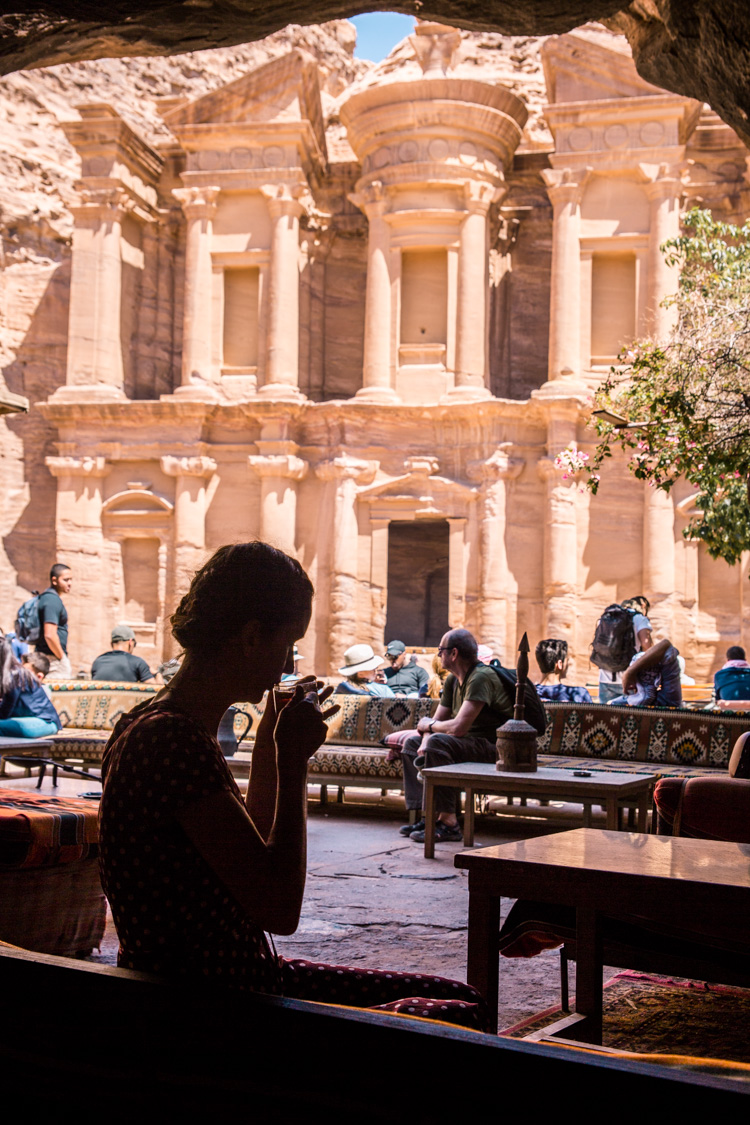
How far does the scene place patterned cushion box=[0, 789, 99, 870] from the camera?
422 cm

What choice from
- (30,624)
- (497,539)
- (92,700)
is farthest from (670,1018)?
(497,539)

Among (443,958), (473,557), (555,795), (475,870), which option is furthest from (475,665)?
(473,557)

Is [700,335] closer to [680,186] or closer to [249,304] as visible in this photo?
[680,186]

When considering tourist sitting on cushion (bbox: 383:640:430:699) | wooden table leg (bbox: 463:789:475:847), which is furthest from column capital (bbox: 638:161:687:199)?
wooden table leg (bbox: 463:789:475:847)

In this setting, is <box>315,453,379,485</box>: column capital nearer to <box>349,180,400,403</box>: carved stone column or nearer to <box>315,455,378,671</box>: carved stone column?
<box>315,455,378,671</box>: carved stone column

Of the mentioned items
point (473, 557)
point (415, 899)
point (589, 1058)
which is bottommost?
point (415, 899)

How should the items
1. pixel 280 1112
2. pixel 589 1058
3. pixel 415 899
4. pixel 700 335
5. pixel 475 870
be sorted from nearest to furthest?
1. pixel 589 1058
2. pixel 280 1112
3. pixel 475 870
4. pixel 415 899
5. pixel 700 335

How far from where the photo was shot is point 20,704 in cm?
916

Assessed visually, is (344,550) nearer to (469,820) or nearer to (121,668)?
(121,668)

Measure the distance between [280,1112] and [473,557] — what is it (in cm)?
1810

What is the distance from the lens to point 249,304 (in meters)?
21.3

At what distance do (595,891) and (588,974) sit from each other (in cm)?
26

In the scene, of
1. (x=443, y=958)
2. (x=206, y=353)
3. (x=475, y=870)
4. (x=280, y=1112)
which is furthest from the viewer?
(x=206, y=353)

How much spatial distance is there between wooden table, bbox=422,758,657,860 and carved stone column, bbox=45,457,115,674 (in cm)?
1402
